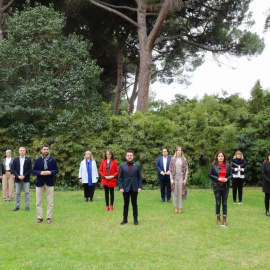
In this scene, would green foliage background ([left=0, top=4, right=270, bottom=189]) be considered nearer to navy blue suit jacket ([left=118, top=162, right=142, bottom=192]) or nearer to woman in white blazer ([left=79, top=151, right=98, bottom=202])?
woman in white blazer ([left=79, top=151, right=98, bottom=202])

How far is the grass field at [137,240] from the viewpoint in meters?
5.35

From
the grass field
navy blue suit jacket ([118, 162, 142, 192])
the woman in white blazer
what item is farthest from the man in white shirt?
navy blue suit jacket ([118, 162, 142, 192])

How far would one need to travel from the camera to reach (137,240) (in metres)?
6.64

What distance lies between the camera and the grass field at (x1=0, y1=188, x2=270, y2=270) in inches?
211

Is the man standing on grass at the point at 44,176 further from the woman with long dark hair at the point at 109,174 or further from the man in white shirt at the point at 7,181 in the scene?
the man in white shirt at the point at 7,181

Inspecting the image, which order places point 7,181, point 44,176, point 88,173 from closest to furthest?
point 44,176 → point 88,173 → point 7,181

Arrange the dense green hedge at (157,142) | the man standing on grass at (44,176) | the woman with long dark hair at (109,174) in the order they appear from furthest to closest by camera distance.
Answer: the dense green hedge at (157,142), the woman with long dark hair at (109,174), the man standing on grass at (44,176)

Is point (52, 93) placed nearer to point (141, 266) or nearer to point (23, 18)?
point (23, 18)

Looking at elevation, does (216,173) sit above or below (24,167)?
below

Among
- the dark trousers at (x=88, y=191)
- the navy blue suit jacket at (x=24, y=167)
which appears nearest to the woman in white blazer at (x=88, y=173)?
the dark trousers at (x=88, y=191)

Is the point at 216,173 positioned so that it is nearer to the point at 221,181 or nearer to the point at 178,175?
the point at 221,181

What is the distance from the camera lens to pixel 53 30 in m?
17.8

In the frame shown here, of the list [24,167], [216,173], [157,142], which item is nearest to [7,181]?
[24,167]

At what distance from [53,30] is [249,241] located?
588 inches
